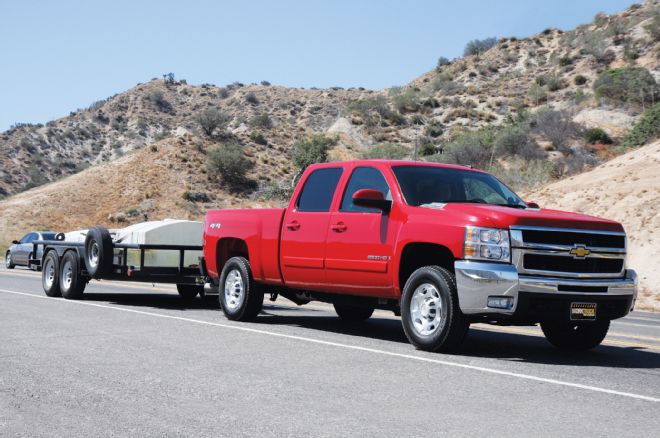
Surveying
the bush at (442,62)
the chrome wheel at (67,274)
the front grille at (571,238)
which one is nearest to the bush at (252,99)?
the bush at (442,62)

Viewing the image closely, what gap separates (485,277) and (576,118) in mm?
48298

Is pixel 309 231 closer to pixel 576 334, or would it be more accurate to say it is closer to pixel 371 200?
pixel 371 200

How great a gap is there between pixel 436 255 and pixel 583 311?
5.66 feet

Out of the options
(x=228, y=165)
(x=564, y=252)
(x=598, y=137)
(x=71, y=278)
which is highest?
(x=598, y=137)

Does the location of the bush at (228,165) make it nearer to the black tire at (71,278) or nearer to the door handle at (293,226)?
the black tire at (71,278)

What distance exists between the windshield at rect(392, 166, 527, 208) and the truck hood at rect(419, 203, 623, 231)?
0.70m

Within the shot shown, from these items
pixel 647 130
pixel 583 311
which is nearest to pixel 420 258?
pixel 583 311

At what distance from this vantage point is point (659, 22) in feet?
232

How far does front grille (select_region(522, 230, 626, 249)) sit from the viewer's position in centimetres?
872

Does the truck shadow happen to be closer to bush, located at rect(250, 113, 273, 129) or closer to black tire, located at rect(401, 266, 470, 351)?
black tire, located at rect(401, 266, 470, 351)

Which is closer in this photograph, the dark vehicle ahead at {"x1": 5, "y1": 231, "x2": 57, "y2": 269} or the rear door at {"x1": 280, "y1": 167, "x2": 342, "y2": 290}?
the rear door at {"x1": 280, "y1": 167, "x2": 342, "y2": 290}

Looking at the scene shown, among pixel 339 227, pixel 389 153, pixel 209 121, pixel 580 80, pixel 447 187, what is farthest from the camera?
pixel 580 80

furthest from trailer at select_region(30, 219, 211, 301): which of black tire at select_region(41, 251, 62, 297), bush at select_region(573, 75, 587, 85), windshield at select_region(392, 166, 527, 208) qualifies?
bush at select_region(573, 75, 587, 85)

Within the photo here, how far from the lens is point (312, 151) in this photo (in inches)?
2576
